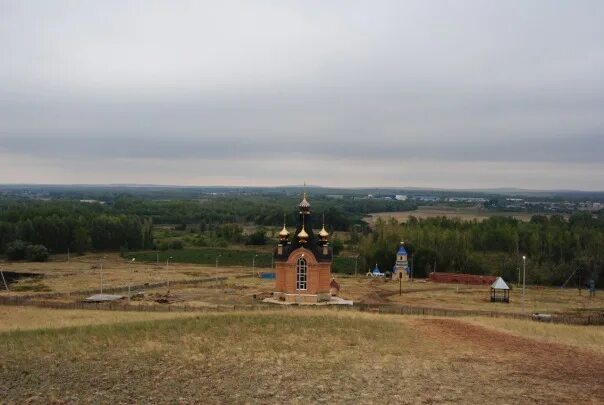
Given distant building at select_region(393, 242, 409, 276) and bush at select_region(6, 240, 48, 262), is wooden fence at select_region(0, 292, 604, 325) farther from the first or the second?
bush at select_region(6, 240, 48, 262)

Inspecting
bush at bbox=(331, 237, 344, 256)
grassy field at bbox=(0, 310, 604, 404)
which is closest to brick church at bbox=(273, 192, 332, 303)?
grassy field at bbox=(0, 310, 604, 404)

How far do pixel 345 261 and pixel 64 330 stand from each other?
58.3 meters

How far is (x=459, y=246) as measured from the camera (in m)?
75.6

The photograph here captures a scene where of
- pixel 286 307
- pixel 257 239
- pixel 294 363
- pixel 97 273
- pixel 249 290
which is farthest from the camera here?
pixel 257 239

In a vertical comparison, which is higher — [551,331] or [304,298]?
[551,331]

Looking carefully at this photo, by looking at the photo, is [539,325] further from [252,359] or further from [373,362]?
[252,359]

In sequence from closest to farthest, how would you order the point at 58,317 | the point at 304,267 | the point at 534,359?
1. the point at 534,359
2. the point at 58,317
3. the point at 304,267

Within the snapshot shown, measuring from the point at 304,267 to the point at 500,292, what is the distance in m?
18.1

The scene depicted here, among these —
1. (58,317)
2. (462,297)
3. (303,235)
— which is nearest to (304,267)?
(303,235)

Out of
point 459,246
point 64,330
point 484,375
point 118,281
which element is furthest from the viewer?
point 459,246

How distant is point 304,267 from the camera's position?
132 feet

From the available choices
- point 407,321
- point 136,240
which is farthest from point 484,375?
point 136,240

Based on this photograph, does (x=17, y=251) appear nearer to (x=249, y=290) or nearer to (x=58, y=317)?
(x=249, y=290)

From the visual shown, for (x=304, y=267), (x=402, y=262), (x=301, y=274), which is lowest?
(x=402, y=262)
